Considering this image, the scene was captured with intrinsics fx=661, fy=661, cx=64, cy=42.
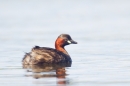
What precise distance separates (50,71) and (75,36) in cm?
1112

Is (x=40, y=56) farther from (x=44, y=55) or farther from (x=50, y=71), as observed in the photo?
(x=50, y=71)

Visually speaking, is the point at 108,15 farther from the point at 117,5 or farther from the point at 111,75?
the point at 111,75

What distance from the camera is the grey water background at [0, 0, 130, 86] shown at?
1556cm

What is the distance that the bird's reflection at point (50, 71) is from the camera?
15.7m

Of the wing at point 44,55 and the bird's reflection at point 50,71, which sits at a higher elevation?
the wing at point 44,55

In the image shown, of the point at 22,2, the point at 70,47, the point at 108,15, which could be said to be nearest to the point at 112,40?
the point at 70,47

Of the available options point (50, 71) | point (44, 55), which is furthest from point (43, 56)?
point (50, 71)

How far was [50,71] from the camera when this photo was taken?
56.6 ft

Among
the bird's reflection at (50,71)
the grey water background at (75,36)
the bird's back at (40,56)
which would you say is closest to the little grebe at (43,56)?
the bird's back at (40,56)

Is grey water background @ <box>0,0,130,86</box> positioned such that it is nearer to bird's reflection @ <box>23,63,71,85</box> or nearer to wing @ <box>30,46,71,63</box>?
bird's reflection @ <box>23,63,71,85</box>

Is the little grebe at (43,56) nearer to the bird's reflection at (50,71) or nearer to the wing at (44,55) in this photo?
the wing at (44,55)

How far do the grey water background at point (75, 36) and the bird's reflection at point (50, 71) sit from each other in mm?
177

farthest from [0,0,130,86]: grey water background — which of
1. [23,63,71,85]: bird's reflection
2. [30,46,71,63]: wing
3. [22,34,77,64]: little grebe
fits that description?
[30,46,71,63]: wing

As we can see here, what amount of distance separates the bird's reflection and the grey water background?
0.58 feet
